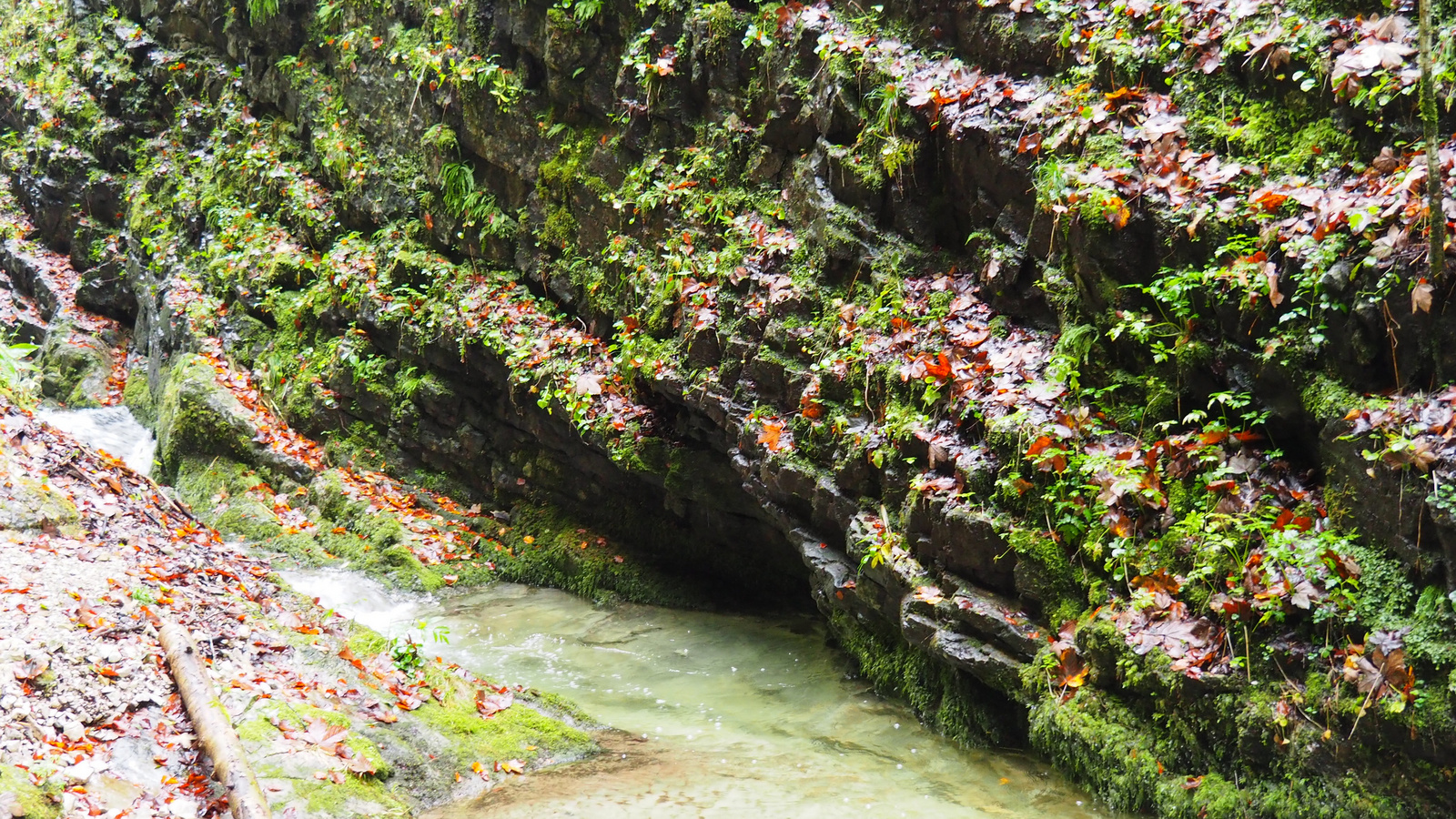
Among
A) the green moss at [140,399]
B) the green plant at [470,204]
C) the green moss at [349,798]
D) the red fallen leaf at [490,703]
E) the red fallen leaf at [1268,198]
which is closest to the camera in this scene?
the green moss at [349,798]

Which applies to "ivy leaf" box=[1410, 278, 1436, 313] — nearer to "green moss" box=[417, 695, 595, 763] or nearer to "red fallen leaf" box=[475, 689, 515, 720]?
"green moss" box=[417, 695, 595, 763]

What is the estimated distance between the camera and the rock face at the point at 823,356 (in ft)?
14.6

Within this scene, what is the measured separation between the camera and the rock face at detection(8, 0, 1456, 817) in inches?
175

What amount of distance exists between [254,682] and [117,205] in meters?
14.5

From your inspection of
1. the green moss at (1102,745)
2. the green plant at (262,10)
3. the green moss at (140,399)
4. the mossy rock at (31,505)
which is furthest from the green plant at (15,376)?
the green moss at (1102,745)

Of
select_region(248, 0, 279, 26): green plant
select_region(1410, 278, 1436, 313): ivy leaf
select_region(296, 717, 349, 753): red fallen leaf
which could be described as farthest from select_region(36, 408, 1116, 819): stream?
select_region(248, 0, 279, 26): green plant

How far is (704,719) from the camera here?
6309 mm

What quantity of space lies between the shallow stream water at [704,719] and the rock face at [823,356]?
43 cm

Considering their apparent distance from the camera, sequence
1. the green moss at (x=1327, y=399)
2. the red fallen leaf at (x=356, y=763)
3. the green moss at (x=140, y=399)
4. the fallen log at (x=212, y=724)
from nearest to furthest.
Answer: the fallen log at (x=212, y=724), the green moss at (x=1327, y=399), the red fallen leaf at (x=356, y=763), the green moss at (x=140, y=399)

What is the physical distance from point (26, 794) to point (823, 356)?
215 inches

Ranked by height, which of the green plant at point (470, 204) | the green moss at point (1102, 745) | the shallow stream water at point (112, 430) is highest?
the green plant at point (470, 204)

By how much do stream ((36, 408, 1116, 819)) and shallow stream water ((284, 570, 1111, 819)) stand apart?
0.6 inches

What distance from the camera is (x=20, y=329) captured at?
15422 mm

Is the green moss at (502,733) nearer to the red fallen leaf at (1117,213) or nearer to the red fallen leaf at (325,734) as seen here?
the red fallen leaf at (325,734)
